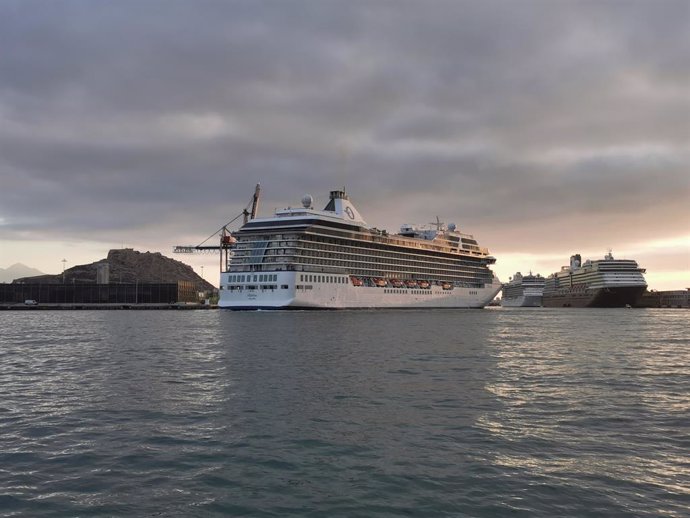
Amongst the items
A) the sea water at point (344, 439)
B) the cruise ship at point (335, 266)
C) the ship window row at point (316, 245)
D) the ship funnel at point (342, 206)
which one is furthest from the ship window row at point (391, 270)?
the sea water at point (344, 439)

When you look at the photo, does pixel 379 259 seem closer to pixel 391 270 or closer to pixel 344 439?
pixel 391 270

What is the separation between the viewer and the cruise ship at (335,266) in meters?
109

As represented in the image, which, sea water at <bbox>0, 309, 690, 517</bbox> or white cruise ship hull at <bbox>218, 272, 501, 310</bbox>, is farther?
white cruise ship hull at <bbox>218, 272, 501, 310</bbox>

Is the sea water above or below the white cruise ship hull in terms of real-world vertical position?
below

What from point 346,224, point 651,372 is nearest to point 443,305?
point 346,224

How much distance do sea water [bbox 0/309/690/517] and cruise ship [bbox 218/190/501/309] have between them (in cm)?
7723

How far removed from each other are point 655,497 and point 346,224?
117122mm

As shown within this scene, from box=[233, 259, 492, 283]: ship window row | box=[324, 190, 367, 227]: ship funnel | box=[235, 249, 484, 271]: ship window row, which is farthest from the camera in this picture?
box=[324, 190, 367, 227]: ship funnel

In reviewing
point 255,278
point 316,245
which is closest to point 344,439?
point 255,278

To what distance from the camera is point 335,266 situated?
118000mm

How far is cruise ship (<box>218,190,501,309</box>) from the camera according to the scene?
108562mm

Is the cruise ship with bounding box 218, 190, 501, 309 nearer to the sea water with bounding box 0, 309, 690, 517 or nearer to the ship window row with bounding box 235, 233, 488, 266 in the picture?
the ship window row with bounding box 235, 233, 488, 266

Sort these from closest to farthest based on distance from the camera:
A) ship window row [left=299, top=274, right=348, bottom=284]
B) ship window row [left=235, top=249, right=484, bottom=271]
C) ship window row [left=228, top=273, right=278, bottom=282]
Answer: ship window row [left=228, top=273, right=278, bottom=282]
ship window row [left=299, top=274, right=348, bottom=284]
ship window row [left=235, top=249, right=484, bottom=271]

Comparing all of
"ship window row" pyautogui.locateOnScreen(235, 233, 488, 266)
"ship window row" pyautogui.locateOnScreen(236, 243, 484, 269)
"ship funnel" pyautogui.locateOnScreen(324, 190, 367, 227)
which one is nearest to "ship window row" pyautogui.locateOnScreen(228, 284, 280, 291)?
"ship window row" pyautogui.locateOnScreen(236, 243, 484, 269)
